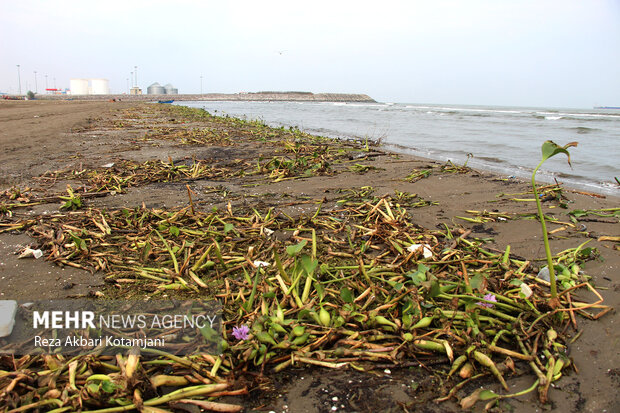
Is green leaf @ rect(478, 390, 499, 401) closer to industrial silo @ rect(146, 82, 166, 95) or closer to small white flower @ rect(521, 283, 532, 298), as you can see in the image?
small white flower @ rect(521, 283, 532, 298)

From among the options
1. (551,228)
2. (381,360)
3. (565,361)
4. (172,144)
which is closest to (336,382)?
(381,360)

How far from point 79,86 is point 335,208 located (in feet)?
420

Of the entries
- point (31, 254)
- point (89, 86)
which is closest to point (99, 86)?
point (89, 86)

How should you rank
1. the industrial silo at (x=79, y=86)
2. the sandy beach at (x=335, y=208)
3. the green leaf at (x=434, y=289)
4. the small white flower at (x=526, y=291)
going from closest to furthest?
the sandy beach at (x=335, y=208) < the green leaf at (x=434, y=289) < the small white flower at (x=526, y=291) < the industrial silo at (x=79, y=86)

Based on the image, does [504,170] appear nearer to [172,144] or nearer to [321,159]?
[321,159]

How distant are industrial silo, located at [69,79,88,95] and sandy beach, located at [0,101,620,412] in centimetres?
12009

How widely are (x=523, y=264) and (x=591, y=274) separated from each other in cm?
40

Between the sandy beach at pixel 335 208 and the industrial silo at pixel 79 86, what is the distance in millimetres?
120094

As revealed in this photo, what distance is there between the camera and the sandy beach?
4.78 feet

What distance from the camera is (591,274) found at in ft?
7.49

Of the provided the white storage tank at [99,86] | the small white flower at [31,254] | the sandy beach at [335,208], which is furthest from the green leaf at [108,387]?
the white storage tank at [99,86]

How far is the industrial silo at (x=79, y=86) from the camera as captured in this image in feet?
348

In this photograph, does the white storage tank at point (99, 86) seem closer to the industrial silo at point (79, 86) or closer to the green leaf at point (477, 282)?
the industrial silo at point (79, 86)

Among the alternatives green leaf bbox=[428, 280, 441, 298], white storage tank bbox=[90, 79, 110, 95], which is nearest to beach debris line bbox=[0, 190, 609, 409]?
green leaf bbox=[428, 280, 441, 298]
